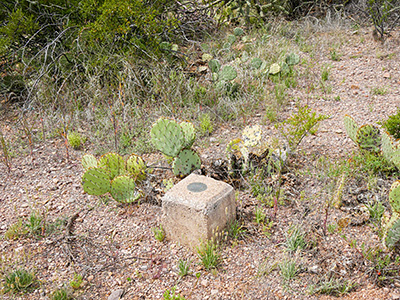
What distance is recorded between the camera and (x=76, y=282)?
2.25 metres

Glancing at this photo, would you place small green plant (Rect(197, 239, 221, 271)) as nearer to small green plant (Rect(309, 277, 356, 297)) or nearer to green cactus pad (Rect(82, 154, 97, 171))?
small green plant (Rect(309, 277, 356, 297))

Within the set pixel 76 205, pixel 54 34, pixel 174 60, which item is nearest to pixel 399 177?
pixel 76 205

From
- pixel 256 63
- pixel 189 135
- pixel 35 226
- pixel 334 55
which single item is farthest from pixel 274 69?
→ pixel 35 226

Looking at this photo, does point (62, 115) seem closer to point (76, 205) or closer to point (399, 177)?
point (76, 205)

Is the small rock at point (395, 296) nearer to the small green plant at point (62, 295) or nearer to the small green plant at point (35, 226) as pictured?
the small green plant at point (62, 295)

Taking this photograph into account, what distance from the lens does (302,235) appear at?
2.38m

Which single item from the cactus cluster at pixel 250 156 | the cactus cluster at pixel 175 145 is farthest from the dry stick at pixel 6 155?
the cactus cluster at pixel 250 156

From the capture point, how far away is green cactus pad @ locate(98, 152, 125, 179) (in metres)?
2.94

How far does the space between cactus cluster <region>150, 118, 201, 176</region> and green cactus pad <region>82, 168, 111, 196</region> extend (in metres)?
0.44

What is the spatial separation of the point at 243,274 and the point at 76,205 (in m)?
1.45

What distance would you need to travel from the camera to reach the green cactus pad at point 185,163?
9.61ft

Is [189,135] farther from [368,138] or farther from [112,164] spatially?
[368,138]

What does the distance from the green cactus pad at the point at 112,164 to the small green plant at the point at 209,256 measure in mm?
1005

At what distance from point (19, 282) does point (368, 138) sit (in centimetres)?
256
